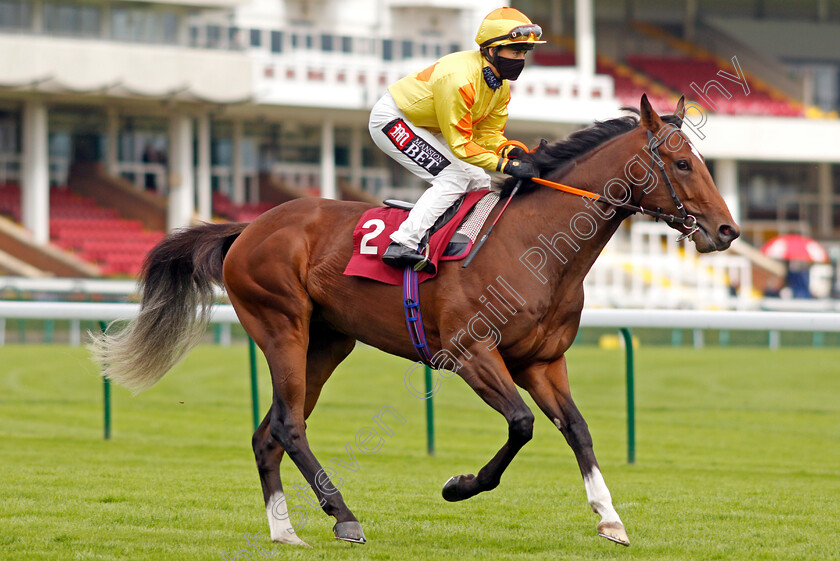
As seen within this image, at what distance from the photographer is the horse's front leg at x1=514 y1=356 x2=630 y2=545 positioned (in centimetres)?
410

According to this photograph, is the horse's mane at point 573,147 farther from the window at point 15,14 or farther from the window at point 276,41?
the window at point 276,41

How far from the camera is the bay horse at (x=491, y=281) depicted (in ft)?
13.9

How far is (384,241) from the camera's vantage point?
14.9ft

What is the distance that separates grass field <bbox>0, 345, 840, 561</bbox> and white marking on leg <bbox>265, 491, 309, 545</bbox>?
0.08m

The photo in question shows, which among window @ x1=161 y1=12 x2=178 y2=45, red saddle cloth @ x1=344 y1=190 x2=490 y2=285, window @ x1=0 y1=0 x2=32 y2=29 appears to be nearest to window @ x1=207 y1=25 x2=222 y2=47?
window @ x1=161 y1=12 x2=178 y2=45

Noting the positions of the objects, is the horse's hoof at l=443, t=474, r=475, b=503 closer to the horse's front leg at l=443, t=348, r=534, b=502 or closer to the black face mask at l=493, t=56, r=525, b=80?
the horse's front leg at l=443, t=348, r=534, b=502

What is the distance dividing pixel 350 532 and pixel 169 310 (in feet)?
5.09

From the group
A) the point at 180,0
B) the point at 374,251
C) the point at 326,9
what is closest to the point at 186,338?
the point at 374,251

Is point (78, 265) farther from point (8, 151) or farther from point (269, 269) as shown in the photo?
point (269, 269)

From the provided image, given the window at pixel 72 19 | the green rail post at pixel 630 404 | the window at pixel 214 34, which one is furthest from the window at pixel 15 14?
the green rail post at pixel 630 404

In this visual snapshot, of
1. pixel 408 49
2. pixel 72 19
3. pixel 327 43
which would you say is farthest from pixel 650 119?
pixel 408 49

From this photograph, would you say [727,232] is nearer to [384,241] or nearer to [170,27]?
[384,241]

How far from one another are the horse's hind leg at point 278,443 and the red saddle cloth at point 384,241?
1.67 ft

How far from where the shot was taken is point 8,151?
23.3 m
